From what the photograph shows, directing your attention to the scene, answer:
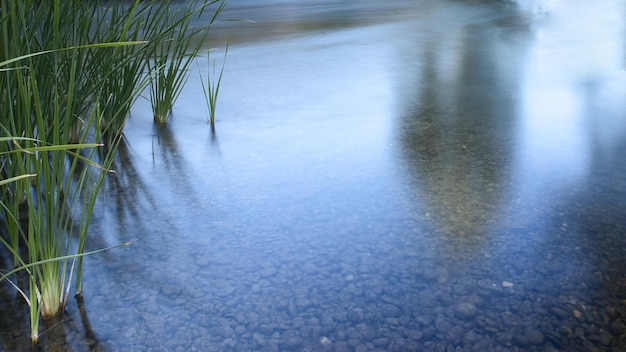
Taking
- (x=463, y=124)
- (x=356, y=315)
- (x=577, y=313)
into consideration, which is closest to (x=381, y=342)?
(x=356, y=315)

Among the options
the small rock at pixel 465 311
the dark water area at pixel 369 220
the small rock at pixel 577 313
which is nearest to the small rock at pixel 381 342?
the dark water area at pixel 369 220

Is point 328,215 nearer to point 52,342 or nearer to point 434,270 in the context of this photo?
point 434,270

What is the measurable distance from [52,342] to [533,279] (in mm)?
955

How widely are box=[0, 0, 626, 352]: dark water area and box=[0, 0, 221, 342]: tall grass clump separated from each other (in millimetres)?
78

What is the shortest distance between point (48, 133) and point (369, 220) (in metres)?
0.79

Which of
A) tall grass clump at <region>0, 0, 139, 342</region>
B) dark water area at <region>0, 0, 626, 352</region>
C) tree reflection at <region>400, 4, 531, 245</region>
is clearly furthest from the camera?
tree reflection at <region>400, 4, 531, 245</region>

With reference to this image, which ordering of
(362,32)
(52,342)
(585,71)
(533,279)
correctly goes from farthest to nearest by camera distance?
1. (362,32)
2. (585,71)
3. (533,279)
4. (52,342)

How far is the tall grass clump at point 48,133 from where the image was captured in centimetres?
114

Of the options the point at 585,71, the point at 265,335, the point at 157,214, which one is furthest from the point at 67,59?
the point at 585,71

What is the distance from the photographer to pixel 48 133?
1.48 metres

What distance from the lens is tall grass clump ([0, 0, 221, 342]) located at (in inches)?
44.8

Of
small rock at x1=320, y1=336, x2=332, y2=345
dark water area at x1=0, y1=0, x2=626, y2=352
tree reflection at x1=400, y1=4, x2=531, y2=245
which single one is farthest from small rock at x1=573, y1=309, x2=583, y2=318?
small rock at x1=320, y1=336, x2=332, y2=345

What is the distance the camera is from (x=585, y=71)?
327 cm

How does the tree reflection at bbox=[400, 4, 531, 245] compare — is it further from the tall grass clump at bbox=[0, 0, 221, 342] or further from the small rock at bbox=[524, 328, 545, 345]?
the tall grass clump at bbox=[0, 0, 221, 342]
